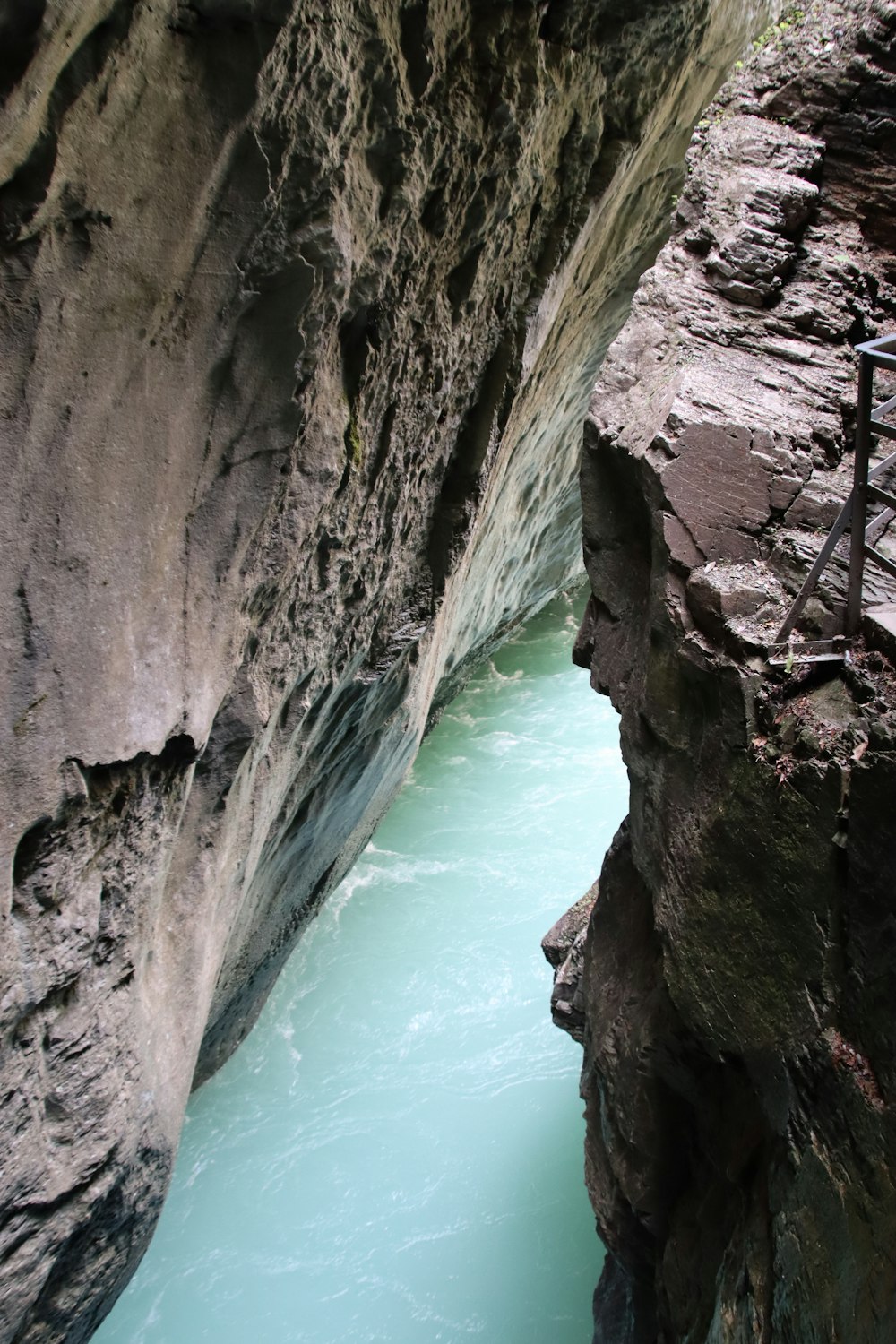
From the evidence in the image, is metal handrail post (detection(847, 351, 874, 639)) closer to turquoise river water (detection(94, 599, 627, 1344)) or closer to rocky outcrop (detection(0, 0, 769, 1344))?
rocky outcrop (detection(0, 0, 769, 1344))

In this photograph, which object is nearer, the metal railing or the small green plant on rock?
the metal railing

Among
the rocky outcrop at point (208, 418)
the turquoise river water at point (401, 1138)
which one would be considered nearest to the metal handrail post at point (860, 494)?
the rocky outcrop at point (208, 418)

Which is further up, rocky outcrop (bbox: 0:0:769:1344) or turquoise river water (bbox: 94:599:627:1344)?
rocky outcrop (bbox: 0:0:769:1344)

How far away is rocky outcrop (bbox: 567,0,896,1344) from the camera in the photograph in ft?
10.2

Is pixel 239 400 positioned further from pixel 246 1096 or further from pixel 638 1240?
pixel 246 1096

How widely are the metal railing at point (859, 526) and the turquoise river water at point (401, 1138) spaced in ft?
18.9

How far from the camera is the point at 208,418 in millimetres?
4043

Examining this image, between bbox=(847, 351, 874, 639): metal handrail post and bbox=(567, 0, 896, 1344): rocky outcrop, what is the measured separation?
0.11 meters

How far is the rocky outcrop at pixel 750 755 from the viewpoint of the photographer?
10.2 ft

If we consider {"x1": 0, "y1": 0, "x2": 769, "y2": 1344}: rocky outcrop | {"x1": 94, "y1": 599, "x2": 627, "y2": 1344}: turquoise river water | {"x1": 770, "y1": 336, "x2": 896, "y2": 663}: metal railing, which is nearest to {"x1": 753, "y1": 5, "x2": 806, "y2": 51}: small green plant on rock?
{"x1": 0, "y1": 0, "x2": 769, "y2": 1344}: rocky outcrop

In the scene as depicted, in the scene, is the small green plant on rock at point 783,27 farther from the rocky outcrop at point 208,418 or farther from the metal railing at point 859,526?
the metal railing at point 859,526

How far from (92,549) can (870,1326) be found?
3600 mm

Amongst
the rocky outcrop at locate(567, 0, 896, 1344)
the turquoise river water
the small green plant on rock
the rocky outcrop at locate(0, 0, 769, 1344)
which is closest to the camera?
the rocky outcrop at locate(567, 0, 896, 1344)

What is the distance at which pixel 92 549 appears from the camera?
359cm
